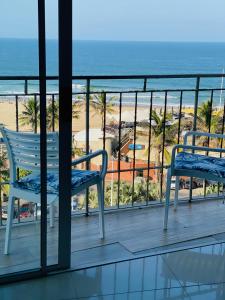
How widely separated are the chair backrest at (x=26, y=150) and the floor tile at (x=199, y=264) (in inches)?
35.5

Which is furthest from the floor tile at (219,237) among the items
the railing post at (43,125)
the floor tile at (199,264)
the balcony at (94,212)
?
the railing post at (43,125)

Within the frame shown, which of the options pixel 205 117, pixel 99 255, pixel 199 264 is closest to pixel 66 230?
pixel 99 255

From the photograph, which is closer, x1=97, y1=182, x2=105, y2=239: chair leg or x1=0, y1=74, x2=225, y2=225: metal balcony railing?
x1=0, y1=74, x2=225, y2=225: metal balcony railing

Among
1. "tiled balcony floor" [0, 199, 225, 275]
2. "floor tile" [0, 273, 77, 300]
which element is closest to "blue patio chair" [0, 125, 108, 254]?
"tiled balcony floor" [0, 199, 225, 275]

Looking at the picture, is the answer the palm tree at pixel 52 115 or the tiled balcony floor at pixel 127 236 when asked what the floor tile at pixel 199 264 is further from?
the palm tree at pixel 52 115

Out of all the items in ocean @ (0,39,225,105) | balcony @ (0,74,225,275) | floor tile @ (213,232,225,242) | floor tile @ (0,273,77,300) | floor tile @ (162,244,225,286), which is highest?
ocean @ (0,39,225,105)

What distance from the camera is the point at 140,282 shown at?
2.16 m

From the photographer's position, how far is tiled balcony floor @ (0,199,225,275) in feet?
7.24

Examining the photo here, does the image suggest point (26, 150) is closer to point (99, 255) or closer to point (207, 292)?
point (99, 255)

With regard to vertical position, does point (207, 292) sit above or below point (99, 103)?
below

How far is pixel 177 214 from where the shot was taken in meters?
3.16

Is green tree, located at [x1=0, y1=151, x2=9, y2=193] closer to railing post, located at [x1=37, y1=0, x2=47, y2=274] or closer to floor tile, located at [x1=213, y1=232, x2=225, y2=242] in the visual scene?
railing post, located at [x1=37, y1=0, x2=47, y2=274]

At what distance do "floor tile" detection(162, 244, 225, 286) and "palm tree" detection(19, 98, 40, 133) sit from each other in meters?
1.10

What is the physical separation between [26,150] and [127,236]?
3.09 ft
